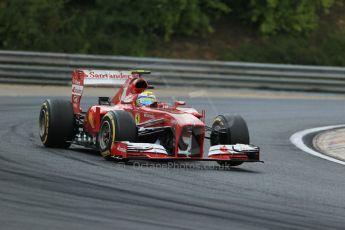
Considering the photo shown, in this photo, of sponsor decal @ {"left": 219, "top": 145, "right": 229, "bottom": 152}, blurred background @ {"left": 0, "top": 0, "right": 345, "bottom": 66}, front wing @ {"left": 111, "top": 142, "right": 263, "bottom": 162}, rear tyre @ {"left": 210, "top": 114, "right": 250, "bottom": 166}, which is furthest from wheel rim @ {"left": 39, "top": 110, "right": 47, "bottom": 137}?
blurred background @ {"left": 0, "top": 0, "right": 345, "bottom": 66}

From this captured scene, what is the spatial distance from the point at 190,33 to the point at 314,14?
11.6 feet

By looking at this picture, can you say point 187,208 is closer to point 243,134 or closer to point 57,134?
point 243,134

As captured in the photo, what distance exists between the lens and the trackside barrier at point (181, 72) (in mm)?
22797

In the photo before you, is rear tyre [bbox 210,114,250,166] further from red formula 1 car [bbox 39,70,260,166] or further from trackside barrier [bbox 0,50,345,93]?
trackside barrier [bbox 0,50,345,93]

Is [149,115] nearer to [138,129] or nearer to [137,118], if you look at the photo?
[138,129]

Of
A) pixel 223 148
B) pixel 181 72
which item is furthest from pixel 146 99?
pixel 181 72

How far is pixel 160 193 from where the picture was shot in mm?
9586

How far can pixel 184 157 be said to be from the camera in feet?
38.6

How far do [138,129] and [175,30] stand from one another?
1463 centimetres

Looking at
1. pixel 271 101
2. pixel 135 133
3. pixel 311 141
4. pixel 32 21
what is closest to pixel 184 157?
pixel 135 133

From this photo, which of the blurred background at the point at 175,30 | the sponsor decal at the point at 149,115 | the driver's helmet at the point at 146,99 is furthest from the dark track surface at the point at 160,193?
the blurred background at the point at 175,30

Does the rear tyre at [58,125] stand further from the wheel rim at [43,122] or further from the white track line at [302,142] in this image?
the white track line at [302,142]

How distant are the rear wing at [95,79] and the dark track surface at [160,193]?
83cm

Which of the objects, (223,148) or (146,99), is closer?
(223,148)
